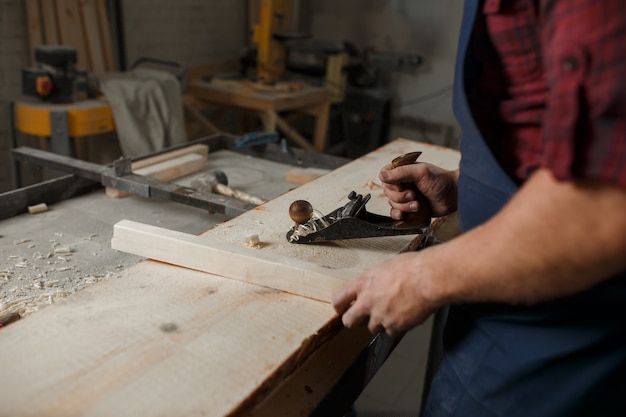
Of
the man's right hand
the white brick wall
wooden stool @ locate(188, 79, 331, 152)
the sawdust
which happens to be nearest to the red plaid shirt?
the man's right hand

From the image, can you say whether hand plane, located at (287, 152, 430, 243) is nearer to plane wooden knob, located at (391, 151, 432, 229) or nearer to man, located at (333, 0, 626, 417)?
plane wooden knob, located at (391, 151, 432, 229)

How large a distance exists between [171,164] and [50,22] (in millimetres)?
1938

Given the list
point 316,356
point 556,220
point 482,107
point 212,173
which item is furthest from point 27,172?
point 556,220

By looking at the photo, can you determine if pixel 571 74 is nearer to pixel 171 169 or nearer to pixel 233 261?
pixel 233 261

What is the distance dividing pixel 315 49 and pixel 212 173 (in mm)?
2800

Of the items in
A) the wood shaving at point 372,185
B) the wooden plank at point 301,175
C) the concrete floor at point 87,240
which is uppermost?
the wood shaving at point 372,185

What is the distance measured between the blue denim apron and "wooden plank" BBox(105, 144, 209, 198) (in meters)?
1.33

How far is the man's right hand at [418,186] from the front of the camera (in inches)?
47.6

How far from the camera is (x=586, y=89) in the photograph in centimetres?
62

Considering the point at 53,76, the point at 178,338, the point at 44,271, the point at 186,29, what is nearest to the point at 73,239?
the point at 44,271

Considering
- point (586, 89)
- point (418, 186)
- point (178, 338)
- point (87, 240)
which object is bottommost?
point (87, 240)

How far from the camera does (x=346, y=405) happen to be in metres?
1.05

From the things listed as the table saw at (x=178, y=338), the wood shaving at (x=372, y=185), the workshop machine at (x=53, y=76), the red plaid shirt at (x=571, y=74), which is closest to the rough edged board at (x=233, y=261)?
the table saw at (x=178, y=338)

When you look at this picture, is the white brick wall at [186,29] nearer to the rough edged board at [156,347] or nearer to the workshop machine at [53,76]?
the workshop machine at [53,76]
